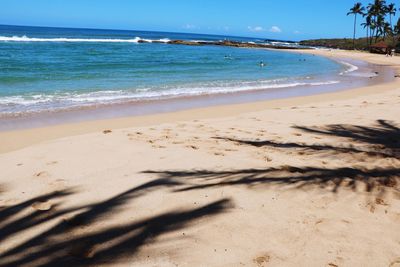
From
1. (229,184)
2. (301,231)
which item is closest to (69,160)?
(229,184)

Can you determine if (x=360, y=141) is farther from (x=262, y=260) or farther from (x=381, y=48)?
(x=381, y=48)

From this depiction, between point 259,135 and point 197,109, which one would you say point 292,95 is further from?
point 259,135

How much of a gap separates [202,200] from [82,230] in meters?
1.20

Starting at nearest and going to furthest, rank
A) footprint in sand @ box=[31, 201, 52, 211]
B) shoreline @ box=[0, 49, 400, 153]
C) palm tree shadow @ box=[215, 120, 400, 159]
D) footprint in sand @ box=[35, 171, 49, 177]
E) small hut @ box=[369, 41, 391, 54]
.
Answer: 1. footprint in sand @ box=[31, 201, 52, 211]
2. footprint in sand @ box=[35, 171, 49, 177]
3. palm tree shadow @ box=[215, 120, 400, 159]
4. shoreline @ box=[0, 49, 400, 153]
5. small hut @ box=[369, 41, 391, 54]

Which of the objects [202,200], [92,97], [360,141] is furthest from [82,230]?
[92,97]

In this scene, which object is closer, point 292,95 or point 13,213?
point 13,213

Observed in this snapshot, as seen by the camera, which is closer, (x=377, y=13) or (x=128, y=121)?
(x=128, y=121)

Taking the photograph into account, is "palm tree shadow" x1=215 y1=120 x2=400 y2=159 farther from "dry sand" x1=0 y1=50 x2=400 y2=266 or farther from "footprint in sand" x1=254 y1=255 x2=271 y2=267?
"footprint in sand" x1=254 y1=255 x2=271 y2=267

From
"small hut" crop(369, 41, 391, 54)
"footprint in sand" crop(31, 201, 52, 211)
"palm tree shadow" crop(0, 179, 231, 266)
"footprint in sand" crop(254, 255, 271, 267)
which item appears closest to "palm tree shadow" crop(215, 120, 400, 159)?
"palm tree shadow" crop(0, 179, 231, 266)

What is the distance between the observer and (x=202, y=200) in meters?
3.78

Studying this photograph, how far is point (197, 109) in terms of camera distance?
10.6 m

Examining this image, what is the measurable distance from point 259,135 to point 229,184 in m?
2.73

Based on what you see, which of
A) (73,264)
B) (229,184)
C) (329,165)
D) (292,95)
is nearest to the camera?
(73,264)

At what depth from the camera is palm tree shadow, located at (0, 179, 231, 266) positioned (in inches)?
111
